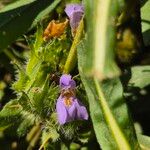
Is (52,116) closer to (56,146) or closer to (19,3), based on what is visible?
(56,146)

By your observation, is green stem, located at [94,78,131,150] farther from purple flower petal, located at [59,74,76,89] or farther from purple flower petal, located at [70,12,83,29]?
purple flower petal, located at [70,12,83,29]

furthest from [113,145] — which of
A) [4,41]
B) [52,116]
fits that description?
[4,41]

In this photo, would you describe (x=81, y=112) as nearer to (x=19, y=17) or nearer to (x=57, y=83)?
(x=57, y=83)

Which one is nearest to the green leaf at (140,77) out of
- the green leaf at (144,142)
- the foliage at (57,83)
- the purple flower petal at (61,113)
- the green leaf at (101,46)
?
the foliage at (57,83)

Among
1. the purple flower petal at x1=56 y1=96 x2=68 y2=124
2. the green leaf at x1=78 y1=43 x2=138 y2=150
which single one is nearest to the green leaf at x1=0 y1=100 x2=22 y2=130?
the purple flower petal at x1=56 y1=96 x2=68 y2=124

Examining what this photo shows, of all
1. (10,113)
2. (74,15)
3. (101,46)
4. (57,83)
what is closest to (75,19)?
(74,15)

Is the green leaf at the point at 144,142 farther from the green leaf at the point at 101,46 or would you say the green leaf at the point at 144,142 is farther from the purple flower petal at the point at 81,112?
the green leaf at the point at 101,46
